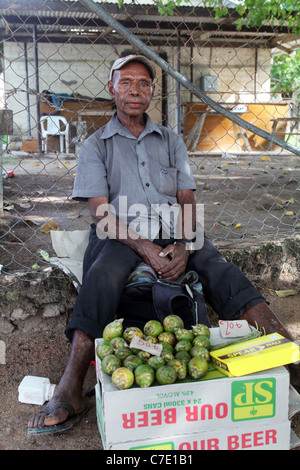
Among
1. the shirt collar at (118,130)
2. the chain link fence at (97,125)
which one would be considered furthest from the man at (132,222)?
the chain link fence at (97,125)

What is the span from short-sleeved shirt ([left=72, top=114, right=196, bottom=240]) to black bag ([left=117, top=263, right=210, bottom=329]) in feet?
1.12

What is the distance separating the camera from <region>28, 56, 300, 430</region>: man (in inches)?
82.5

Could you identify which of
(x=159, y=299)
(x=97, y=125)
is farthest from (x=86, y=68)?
(x=159, y=299)

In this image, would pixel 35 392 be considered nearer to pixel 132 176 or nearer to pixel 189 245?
pixel 189 245

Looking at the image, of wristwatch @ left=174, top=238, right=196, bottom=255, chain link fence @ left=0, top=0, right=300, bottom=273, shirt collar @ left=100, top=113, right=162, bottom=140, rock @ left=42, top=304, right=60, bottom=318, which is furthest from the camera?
chain link fence @ left=0, top=0, right=300, bottom=273

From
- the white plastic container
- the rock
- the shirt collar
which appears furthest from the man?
the rock

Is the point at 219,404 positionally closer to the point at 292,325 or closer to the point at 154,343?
the point at 154,343

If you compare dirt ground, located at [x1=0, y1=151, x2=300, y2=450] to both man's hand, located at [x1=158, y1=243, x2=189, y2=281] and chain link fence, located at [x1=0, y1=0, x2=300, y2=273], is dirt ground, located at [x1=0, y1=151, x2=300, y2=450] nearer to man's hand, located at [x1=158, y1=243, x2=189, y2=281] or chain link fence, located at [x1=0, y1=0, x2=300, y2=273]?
chain link fence, located at [x1=0, y1=0, x2=300, y2=273]

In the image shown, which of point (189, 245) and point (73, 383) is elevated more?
point (189, 245)

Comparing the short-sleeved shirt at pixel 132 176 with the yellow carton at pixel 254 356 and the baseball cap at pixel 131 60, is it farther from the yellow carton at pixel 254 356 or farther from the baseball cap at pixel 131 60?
the yellow carton at pixel 254 356

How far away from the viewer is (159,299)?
2.15m

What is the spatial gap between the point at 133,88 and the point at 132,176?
1.57ft

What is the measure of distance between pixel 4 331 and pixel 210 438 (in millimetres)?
1483

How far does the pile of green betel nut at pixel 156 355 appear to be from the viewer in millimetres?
1562
